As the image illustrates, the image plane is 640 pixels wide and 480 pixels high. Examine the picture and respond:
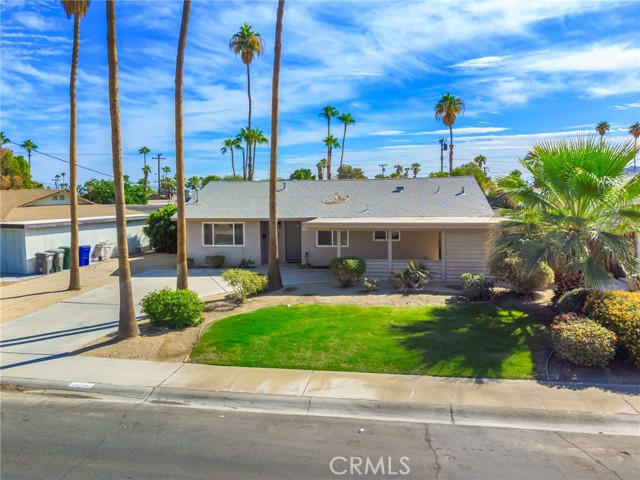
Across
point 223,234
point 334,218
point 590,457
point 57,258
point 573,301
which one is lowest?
point 590,457

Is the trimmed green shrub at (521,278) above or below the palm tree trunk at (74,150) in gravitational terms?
below

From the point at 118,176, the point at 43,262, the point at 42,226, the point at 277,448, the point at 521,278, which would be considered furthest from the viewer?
the point at 42,226

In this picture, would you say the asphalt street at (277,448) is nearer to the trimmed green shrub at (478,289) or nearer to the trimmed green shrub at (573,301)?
the trimmed green shrub at (573,301)

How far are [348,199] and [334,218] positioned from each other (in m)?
2.57

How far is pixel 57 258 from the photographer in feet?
67.5

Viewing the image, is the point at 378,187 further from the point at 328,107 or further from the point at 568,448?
the point at 328,107

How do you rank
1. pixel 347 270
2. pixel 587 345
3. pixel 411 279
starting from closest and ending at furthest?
pixel 587 345
pixel 411 279
pixel 347 270

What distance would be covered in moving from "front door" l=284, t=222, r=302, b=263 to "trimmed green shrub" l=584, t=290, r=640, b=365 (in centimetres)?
1429

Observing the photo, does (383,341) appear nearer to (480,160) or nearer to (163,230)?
(163,230)

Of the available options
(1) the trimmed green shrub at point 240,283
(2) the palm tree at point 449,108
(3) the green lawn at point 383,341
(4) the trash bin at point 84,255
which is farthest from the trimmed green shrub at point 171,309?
(2) the palm tree at point 449,108

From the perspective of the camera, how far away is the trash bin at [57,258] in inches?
805

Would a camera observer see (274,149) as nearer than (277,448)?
No

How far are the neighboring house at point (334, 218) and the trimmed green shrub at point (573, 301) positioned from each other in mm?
7761

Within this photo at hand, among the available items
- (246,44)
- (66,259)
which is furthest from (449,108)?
(66,259)
